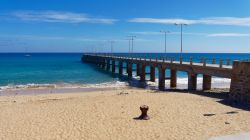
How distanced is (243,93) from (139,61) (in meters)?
23.7

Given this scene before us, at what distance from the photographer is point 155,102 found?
18.0m

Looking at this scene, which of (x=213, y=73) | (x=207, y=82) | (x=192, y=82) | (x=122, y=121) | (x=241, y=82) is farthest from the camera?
(x=192, y=82)

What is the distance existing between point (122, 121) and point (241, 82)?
813 cm

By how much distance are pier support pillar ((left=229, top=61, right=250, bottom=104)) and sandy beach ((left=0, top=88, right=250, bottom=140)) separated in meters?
1.48

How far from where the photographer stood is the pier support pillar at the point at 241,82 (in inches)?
690

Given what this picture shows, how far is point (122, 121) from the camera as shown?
44.0 ft

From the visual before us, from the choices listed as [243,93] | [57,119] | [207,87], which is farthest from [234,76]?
[57,119]

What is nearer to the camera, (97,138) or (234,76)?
(97,138)

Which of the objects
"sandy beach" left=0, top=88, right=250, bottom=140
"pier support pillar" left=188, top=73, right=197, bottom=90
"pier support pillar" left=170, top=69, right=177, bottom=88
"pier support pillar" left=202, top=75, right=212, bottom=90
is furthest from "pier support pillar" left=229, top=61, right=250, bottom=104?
"pier support pillar" left=170, top=69, right=177, bottom=88

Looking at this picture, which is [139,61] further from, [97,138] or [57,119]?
[97,138]

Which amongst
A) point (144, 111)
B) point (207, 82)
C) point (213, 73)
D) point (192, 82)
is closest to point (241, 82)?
point (213, 73)

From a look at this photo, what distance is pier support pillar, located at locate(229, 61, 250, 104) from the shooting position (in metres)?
17.5

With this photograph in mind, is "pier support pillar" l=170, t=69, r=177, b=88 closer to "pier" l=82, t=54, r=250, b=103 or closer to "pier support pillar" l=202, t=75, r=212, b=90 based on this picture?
"pier" l=82, t=54, r=250, b=103

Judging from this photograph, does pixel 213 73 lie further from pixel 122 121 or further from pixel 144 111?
pixel 122 121
